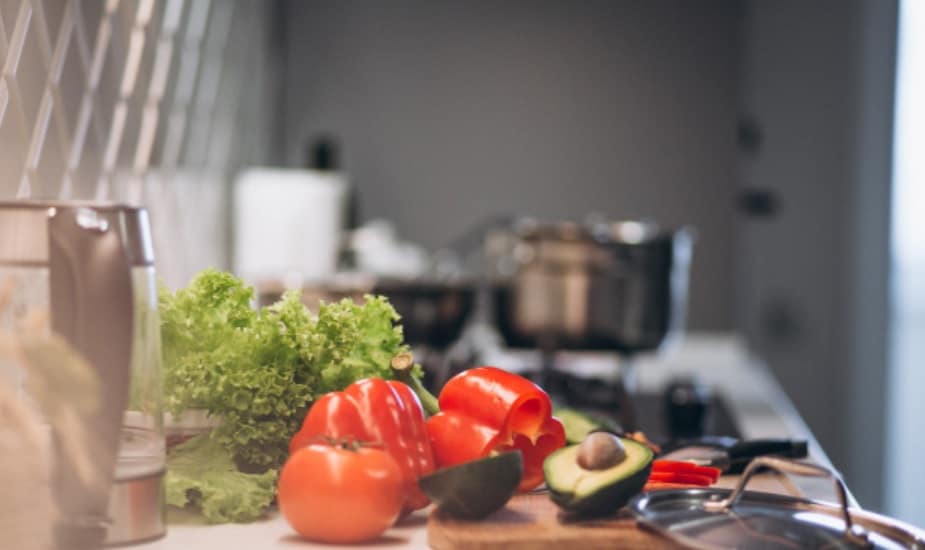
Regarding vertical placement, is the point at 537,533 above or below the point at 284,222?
below

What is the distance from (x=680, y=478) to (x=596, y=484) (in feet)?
0.67

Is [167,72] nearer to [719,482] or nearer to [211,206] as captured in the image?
[211,206]

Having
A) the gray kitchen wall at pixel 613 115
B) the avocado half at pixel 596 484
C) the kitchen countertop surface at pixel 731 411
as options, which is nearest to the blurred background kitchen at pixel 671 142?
the gray kitchen wall at pixel 613 115

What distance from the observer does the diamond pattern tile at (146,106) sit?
4.59ft

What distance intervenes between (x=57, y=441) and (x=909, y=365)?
720 centimetres

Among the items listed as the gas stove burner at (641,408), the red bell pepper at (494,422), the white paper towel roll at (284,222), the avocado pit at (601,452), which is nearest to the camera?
the avocado pit at (601,452)

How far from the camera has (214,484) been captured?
0.99 m

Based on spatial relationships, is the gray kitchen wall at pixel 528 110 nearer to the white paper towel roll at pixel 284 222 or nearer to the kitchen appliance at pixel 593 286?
the white paper towel roll at pixel 284 222

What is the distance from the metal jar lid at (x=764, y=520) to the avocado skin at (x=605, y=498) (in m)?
0.01

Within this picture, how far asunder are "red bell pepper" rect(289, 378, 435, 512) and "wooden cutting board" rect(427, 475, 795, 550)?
0.07 m

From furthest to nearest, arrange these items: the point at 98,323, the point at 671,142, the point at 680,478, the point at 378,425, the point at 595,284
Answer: the point at 671,142 → the point at 595,284 → the point at 680,478 → the point at 378,425 → the point at 98,323

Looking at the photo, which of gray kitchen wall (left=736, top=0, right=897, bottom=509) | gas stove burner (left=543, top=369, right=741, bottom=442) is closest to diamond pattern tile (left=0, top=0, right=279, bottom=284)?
gas stove burner (left=543, top=369, right=741, bottom=442)

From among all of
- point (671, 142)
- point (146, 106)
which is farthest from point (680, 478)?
point (671, 142)

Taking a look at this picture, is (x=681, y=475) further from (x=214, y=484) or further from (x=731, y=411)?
(x=731, y=411)
